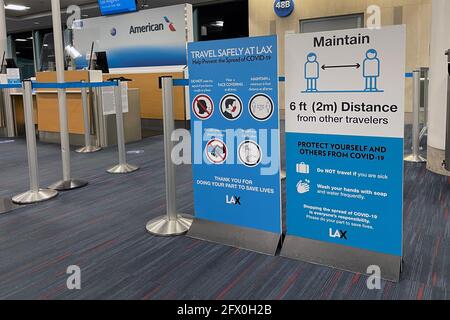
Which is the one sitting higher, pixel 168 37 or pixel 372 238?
pixel 168 37

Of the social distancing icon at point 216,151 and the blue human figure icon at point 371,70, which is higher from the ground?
the blue human figure icon at point 371,70

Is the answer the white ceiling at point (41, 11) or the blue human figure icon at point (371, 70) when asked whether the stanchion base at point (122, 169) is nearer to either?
the blue human figure icon at point (371, 70)

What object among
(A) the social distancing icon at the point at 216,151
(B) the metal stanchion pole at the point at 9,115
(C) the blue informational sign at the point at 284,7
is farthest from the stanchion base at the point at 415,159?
(B) the metal stanchion pole at the point at 9,115

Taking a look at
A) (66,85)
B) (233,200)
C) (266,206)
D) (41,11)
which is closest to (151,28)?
(66,85)

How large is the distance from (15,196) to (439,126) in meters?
3.84

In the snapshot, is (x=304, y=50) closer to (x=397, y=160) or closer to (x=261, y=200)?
(x=397, y=160)

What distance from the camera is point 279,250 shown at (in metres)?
2.35

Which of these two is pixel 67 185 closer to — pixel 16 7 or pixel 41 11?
pixel 16 7

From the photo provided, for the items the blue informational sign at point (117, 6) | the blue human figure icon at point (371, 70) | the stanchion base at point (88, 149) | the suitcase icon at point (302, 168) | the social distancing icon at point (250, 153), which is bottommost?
the stanchion base at point (88, 149)

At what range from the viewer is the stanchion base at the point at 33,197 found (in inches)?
136

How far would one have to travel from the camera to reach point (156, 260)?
231cm

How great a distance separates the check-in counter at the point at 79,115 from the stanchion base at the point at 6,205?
280 centimetres

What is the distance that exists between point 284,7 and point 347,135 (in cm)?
744

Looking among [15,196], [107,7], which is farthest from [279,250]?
[107,7]
